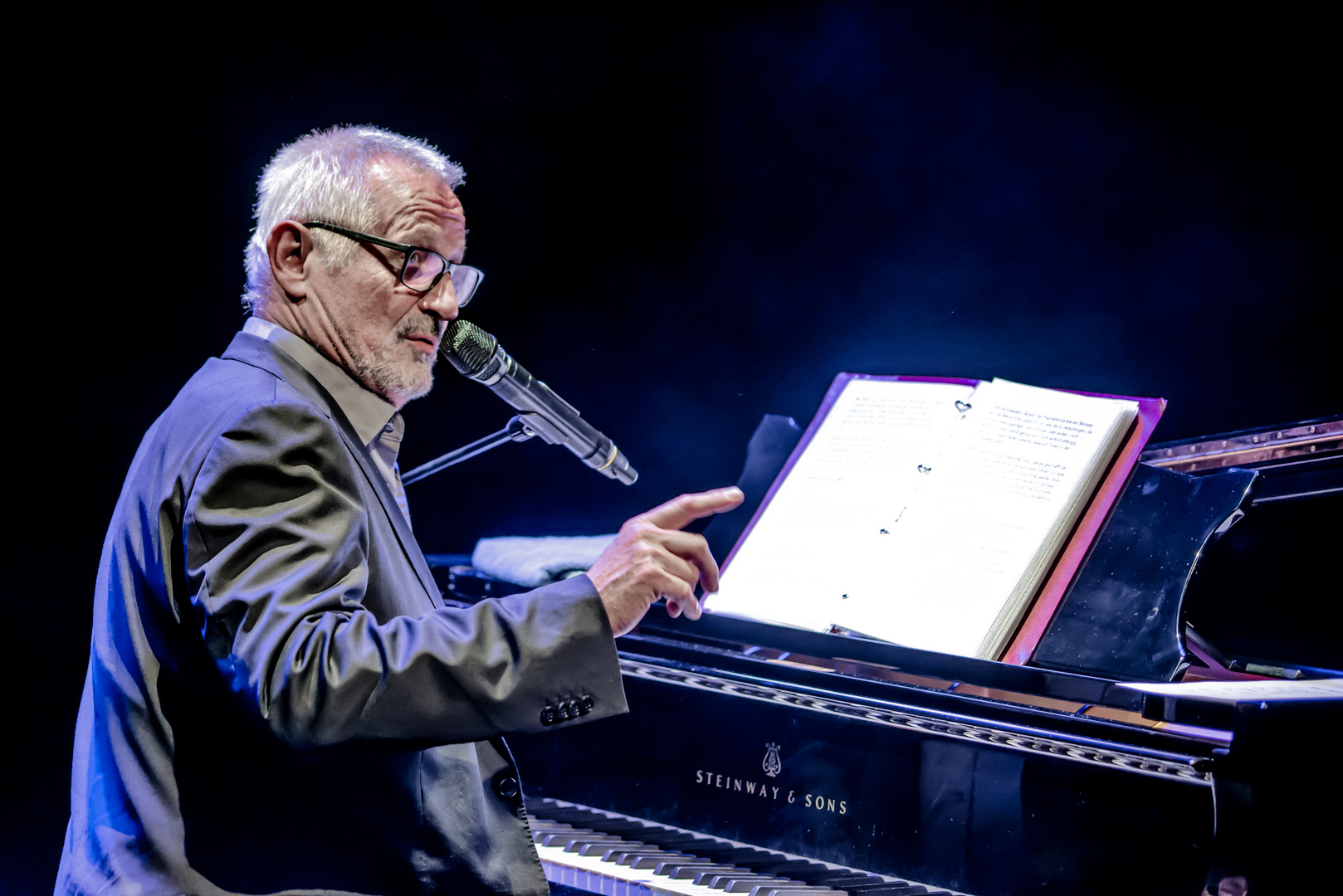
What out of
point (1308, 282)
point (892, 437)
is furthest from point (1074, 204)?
point (892, 437)

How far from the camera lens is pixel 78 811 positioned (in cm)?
142

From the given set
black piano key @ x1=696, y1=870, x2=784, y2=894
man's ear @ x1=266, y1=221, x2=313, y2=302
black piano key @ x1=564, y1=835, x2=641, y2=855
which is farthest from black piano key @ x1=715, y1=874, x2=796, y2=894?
man's ear @ x1=266, y1=221, x2=313, y2=302

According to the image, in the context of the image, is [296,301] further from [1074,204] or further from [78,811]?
[1074,204]

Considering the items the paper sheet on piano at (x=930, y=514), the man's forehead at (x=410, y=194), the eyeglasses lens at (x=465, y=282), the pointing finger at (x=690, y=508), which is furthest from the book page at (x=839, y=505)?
the man's forehead at (x=410, y=194)

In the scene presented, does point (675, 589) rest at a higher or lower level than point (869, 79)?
lower

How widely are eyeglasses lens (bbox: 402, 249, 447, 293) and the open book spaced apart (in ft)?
2.67

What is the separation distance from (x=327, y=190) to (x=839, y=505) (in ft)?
3.63

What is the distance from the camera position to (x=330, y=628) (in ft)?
3.73

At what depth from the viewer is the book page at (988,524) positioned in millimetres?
1772

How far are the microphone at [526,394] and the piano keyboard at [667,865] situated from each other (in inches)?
26.9

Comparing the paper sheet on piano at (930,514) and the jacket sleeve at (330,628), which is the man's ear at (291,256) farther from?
the paper sheet on piano at (930,514)

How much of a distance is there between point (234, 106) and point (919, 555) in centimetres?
221

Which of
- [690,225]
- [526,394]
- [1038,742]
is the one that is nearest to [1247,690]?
[1038,742]

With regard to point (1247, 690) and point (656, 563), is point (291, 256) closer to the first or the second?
point (656, 563)
